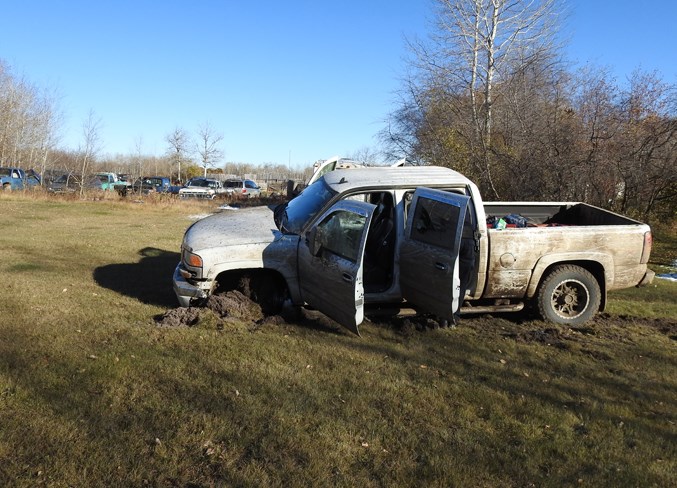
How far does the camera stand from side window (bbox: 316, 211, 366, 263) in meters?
5.21

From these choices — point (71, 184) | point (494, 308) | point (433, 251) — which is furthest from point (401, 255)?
point (71, 184)

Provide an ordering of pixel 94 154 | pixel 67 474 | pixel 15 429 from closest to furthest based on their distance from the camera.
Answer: pixel 67 474 < pixel 15 429 < pixel 94 154

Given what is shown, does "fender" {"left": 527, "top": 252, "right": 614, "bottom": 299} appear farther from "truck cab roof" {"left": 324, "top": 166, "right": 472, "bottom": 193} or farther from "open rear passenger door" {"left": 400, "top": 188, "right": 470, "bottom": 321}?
"open rear passenger door" {"left": 400, "top": 188, "right": 470, "bottom": 321}

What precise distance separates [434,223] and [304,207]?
1.72m

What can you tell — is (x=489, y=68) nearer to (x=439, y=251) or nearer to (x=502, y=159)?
(x=502, y=159)

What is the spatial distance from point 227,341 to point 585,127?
12668 mm

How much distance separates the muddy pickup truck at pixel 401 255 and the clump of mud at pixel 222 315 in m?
0.16

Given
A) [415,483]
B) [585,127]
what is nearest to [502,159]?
[585,127]

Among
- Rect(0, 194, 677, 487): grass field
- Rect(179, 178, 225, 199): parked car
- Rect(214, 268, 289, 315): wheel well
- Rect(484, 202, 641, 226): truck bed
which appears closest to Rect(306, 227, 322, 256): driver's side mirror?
Rect(214, 268, 289, 315): wheel well

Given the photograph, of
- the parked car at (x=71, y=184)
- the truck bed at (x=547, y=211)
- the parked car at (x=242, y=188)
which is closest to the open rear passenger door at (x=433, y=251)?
the truck bed at (x=547, y=211)

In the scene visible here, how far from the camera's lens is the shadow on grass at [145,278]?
23.8 feet

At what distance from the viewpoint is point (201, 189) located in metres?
35.7

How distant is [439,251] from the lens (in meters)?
5.62

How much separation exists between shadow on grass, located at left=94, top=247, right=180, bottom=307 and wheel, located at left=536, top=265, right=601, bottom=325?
4691 mm
